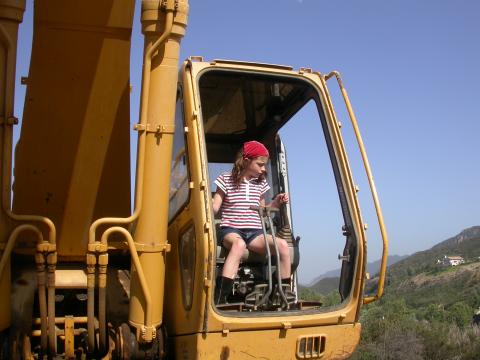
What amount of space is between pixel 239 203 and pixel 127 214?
748mm

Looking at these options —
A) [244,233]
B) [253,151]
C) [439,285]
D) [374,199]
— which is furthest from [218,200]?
[439,285]

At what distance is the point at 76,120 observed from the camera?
434 centimetres

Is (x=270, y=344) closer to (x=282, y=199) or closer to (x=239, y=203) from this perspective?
(x=239, y=203)

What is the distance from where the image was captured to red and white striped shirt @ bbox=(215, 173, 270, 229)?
4660mm

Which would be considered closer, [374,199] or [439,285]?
[374,199]

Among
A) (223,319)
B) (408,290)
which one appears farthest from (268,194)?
(408,290)

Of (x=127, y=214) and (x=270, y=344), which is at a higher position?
(x=127, y=214)

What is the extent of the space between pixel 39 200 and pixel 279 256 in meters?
1.56

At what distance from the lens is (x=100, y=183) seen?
4.50 m

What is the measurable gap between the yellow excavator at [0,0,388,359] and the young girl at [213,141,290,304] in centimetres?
8

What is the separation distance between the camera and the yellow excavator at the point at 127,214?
391 centimetres

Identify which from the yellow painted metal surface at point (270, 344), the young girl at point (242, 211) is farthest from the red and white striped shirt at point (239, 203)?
the yellow painted metal surface at point (270, 344)

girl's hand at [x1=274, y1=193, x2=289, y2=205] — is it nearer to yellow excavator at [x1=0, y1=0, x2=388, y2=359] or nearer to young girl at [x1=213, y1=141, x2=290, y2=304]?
young girl at [x1=213, y1=141, x2=290, y2=304]

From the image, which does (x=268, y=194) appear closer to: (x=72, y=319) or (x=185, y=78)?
(x=185, y=78)
